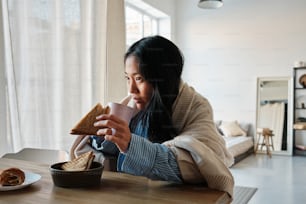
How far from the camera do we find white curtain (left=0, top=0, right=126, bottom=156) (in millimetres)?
2512

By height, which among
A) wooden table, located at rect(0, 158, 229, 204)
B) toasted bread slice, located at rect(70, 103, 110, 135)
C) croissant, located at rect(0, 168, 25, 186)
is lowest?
wooden table, located at rect(0, 158, 229, 204)

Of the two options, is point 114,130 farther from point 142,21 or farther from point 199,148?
point 142,21

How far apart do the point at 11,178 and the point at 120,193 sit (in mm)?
340

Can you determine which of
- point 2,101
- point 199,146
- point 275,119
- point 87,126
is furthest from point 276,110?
point 87,126

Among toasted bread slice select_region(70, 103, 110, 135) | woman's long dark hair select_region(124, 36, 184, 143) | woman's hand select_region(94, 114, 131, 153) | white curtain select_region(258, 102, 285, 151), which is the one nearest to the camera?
woman's hand select_region(94, 114, 131, 153)

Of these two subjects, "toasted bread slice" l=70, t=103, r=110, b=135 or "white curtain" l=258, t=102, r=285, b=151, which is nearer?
"toasted bread slice" l=70, t=103, r=110, b=135

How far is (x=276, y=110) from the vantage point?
6598mm

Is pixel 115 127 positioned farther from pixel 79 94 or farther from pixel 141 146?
pixel 79 94

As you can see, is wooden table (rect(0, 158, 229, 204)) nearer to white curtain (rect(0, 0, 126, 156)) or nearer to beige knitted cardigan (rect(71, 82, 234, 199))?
beige knitted cardigan (rect(71, 82, 234, 199))

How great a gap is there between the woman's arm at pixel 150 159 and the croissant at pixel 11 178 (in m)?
0.33

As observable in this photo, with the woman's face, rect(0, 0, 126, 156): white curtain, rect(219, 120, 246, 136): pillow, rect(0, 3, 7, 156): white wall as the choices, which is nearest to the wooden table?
the woman's face

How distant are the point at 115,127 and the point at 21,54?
6.90 ft

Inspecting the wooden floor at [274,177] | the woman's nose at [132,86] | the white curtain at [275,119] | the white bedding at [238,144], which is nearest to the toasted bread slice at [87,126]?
the woman's nose at [132,86]

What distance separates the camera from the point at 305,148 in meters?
6.34
